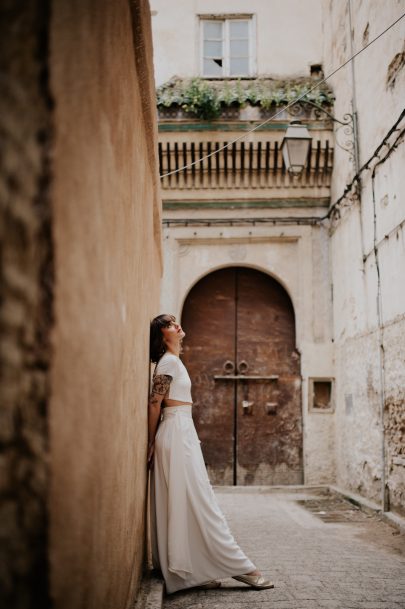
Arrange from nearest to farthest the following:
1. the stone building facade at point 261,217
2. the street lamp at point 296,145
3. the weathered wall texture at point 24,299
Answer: the weathered wall texture at point 24,299 < the street lamp at point 296,145 < the stone building facade at point 261,217

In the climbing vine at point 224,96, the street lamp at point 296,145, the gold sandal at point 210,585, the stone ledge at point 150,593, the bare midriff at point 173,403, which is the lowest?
the gold sandal at point 210,585

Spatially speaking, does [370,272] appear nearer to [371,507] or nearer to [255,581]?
[371,507]

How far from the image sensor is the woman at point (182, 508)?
344 centimetres

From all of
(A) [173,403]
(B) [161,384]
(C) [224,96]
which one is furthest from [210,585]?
(C) [224,96]

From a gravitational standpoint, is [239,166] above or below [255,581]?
above

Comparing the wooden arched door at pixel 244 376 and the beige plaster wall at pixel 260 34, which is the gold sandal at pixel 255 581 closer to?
the wooden arched door at pixel 244 376

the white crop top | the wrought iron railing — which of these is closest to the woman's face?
the white crop top

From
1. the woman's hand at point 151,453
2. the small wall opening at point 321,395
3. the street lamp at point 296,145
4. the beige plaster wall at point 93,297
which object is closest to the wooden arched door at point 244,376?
the small wall opening at point 321,395

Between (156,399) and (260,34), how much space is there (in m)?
8.12

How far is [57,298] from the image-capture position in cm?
96

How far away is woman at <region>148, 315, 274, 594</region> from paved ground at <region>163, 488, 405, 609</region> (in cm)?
14

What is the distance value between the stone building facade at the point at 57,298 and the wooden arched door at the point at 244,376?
7.20 metres

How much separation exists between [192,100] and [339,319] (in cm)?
402

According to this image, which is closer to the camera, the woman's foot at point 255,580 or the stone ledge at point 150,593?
the stone ledge at point 150,593
